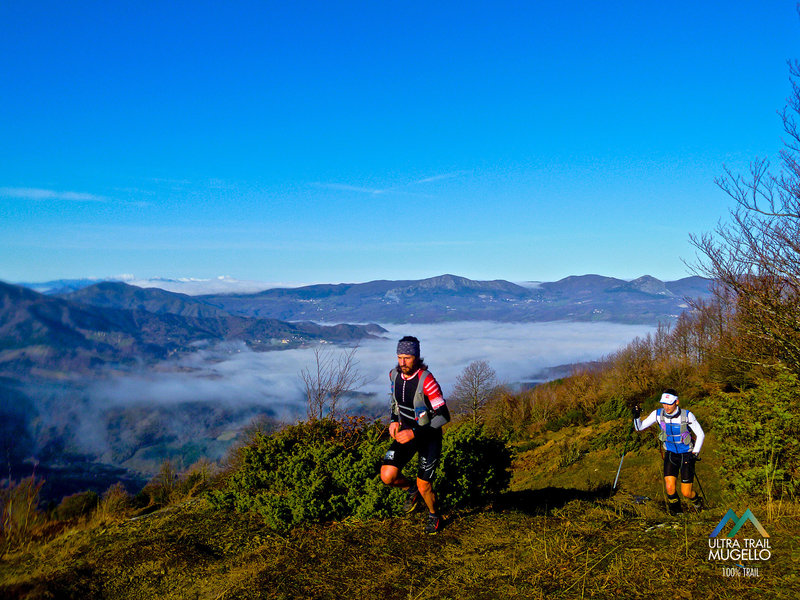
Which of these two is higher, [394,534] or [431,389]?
[431,389]

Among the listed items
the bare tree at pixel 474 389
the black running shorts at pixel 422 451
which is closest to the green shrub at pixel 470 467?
the black running shorts at pixel 422 451

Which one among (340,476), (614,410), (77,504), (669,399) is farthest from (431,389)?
(614,410)

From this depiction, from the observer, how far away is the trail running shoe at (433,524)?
240 inches

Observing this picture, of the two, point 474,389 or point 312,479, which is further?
point 474,389

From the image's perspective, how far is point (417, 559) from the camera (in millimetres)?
5355

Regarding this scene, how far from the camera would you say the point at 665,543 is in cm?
523

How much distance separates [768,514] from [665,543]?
6.09 ft

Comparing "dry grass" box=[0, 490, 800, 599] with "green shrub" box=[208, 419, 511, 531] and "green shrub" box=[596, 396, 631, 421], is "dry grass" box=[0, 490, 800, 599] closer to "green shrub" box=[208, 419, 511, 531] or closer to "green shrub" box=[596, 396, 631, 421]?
"green shrub" box=[208, 419, 511, 531]

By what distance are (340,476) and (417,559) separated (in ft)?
6.46

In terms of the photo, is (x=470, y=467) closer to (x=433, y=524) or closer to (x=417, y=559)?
(x=433, y=524)

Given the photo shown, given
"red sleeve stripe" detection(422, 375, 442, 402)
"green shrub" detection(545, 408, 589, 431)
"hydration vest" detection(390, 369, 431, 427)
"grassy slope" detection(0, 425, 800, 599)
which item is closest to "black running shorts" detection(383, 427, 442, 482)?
"hydration vest" detection(390, 369, 431, 427)

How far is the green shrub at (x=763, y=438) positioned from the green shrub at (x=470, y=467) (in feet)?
11.6

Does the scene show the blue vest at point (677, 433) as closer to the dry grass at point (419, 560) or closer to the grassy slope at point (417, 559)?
the grassy slope at point (417, 559)

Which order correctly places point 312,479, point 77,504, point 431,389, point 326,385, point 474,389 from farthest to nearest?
1. point 474,389
2. point 326,385
3. point 77,504
4. point 312,479
5. point 431,389
